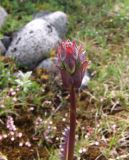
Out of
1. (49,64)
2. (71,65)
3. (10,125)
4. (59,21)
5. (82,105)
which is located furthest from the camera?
(59,21)

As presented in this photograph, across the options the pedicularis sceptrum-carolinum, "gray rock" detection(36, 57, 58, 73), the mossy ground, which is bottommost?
the mossy ground

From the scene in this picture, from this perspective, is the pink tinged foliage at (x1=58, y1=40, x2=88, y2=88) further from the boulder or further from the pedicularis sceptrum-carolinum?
the boulder

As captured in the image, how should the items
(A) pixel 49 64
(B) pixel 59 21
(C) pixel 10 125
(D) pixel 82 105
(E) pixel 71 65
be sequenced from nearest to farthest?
(E) pixel 71 65 < (C) pixel 10 125 < (D) pixel 82 105 < (A) pixel 49 64 < (B) pixel 59 21

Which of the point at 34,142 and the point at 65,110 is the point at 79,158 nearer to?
the point at 34,142

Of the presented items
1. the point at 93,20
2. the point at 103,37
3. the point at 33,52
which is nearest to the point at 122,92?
the point at 33,52

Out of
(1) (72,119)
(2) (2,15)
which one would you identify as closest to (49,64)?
(2) (2,15)

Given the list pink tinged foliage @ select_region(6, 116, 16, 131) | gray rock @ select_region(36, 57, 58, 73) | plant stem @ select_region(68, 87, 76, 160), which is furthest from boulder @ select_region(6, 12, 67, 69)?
plant stem @ select_region(68, 87, 76, 160)

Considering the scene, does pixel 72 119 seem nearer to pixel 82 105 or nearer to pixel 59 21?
pixel 82 105
